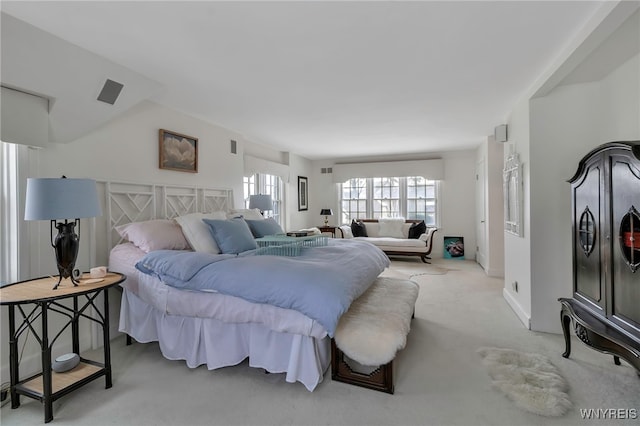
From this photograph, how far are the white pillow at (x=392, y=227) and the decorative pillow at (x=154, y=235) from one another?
4.80 m

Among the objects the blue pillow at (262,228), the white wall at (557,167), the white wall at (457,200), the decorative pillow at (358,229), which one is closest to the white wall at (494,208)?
the white wall at (457,200)

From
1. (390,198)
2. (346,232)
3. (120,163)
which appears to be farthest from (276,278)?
(390,198)

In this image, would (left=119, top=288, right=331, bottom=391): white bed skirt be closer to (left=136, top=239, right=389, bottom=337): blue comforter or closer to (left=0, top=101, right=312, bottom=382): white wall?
(left=136, top=239, right=389, bottom=337): blue comforter

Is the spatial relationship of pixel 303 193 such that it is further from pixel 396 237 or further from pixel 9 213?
pixel 9 213

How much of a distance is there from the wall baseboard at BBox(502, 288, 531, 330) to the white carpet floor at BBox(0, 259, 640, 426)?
0.26 m

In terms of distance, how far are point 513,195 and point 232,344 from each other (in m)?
3.28

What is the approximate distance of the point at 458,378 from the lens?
2.18m

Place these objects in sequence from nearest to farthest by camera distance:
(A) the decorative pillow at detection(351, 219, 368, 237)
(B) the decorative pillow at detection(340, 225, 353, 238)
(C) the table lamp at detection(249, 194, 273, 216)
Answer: (C) the table lamp at detection(249, 194, 273, 216) < (B) the decorative pillow at detection(340, 225, 353, 238) < (A) the decorative pillow at detection(351, 219, 368, 237)

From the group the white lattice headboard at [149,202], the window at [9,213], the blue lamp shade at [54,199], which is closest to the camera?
the blue lamp shade at [54,199]

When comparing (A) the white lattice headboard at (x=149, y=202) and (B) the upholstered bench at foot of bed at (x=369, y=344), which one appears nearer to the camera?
(B) the upholstered bench at foot of bed at (x=369, y=344)

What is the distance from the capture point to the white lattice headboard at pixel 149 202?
9.57 feet

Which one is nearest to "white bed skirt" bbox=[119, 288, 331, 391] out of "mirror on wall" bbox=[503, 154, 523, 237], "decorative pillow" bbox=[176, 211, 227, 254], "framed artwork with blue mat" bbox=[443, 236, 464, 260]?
"decorative pillow" bbox=[176, 211, 227, 254]

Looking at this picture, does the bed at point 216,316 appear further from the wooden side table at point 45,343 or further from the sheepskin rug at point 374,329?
the wooden side table at point 45,343

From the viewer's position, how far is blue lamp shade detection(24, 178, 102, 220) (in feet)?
6.11
